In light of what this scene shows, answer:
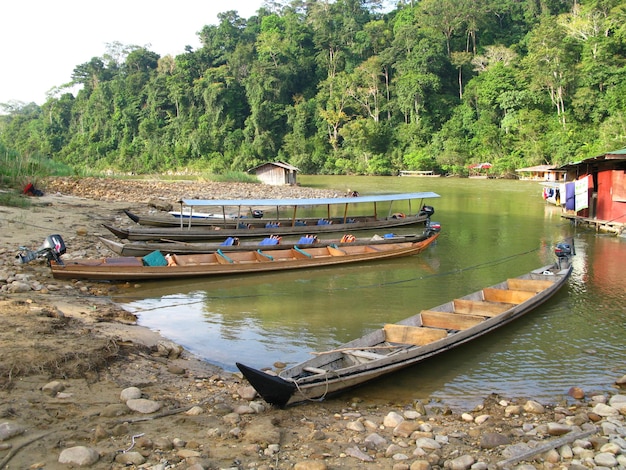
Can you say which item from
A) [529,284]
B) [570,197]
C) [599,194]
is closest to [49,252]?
[529,284]

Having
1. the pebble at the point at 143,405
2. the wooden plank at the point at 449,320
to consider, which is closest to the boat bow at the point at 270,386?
the pebble at the point at 143,405

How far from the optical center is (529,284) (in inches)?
445

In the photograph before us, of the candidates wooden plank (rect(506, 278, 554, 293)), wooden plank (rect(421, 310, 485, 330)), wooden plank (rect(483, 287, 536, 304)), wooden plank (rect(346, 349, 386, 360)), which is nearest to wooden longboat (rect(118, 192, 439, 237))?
wooden plank (rect(506, 278, 554, 293))

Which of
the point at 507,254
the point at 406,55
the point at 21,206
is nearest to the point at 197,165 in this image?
the point at 406,55

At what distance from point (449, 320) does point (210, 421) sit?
4687 millimetres

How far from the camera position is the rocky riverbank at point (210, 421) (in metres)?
4.70

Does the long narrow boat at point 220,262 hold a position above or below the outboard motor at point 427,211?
below

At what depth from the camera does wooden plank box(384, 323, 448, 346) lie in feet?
25.5

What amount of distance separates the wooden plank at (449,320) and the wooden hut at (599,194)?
40.6 ft

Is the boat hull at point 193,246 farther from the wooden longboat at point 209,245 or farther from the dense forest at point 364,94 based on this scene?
the dense forest at point 364,94

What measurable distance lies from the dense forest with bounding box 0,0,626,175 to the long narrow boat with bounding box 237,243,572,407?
4262cm

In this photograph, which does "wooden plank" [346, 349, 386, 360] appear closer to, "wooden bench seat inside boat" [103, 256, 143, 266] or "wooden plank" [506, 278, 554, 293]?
"wooden plank" [506, 278, 554, 293]

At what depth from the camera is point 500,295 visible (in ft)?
34.5

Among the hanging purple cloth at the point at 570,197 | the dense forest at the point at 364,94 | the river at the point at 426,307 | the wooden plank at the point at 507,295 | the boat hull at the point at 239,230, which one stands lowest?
the river at the point at 426,307
